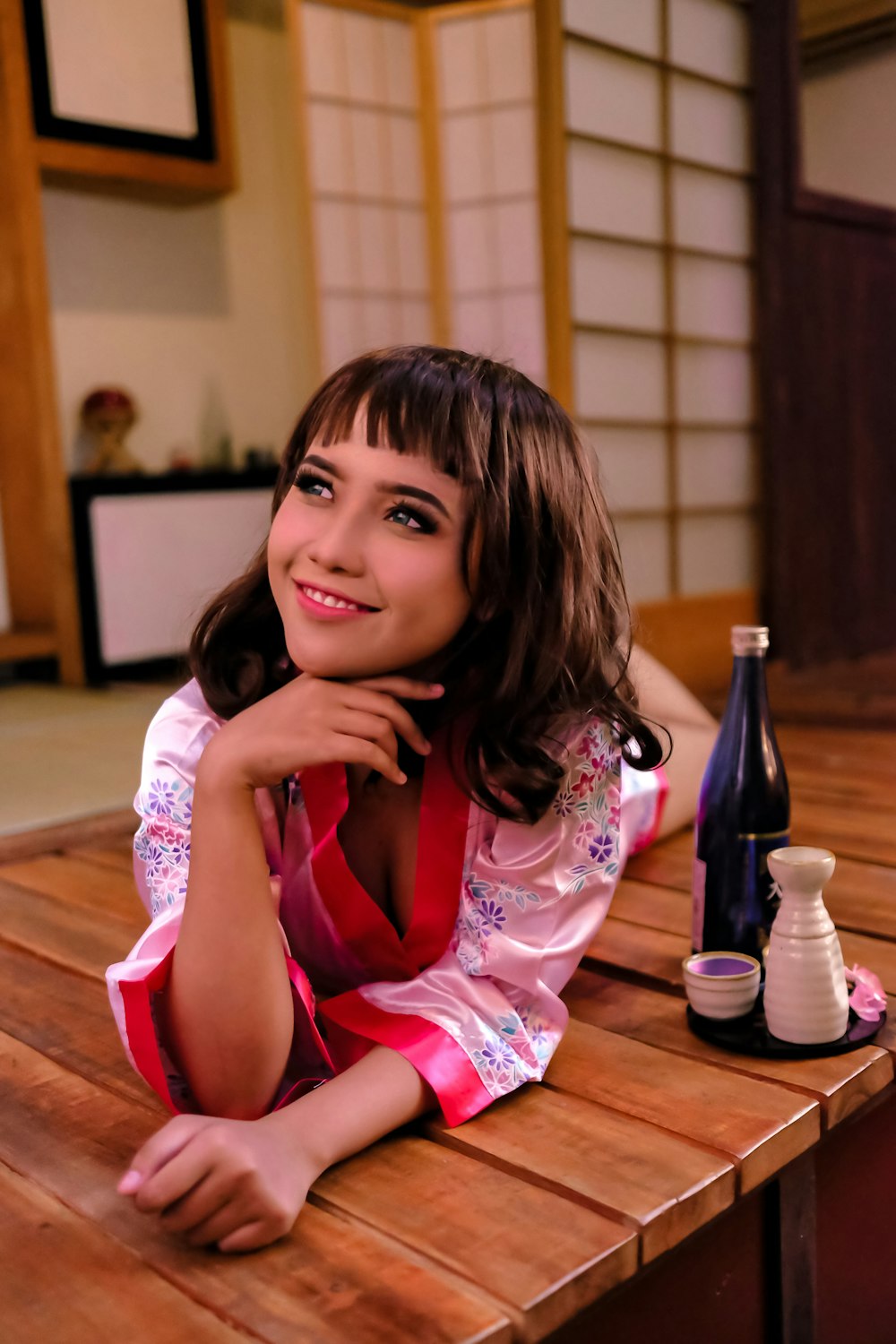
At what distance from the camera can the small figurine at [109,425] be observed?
3.65 m

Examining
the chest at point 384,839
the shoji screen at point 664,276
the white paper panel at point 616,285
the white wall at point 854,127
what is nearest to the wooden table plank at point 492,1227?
the chest at point 384,839

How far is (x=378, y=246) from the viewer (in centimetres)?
392

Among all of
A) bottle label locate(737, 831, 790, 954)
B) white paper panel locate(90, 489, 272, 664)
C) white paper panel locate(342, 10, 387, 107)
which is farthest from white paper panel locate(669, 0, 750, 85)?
bottle label locate(737, 831, 790, 954)

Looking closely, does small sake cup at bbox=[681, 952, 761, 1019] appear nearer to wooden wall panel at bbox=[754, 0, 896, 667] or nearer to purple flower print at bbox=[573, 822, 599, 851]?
Result: purple flower print at bbox=[573, 822, 599, 851]

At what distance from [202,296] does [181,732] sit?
3405mm

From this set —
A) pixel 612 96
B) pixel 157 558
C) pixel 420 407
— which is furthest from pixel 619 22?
pixel 420 407

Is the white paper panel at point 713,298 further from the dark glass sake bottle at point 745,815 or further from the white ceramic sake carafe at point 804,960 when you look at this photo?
the white ceramic sake carafe at point 804,960

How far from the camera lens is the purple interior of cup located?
3.44 feet

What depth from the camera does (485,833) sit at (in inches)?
37.8

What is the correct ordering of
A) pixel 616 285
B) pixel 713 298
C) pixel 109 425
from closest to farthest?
pixel 616 285 < pixel 713 298 < pixel 109 425

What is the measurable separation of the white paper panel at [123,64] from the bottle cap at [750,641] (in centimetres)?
303

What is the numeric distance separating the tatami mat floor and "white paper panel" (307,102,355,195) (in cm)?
167

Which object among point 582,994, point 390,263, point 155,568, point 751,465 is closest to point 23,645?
point 155,568

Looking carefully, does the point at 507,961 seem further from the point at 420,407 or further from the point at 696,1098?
the point at 420,407
